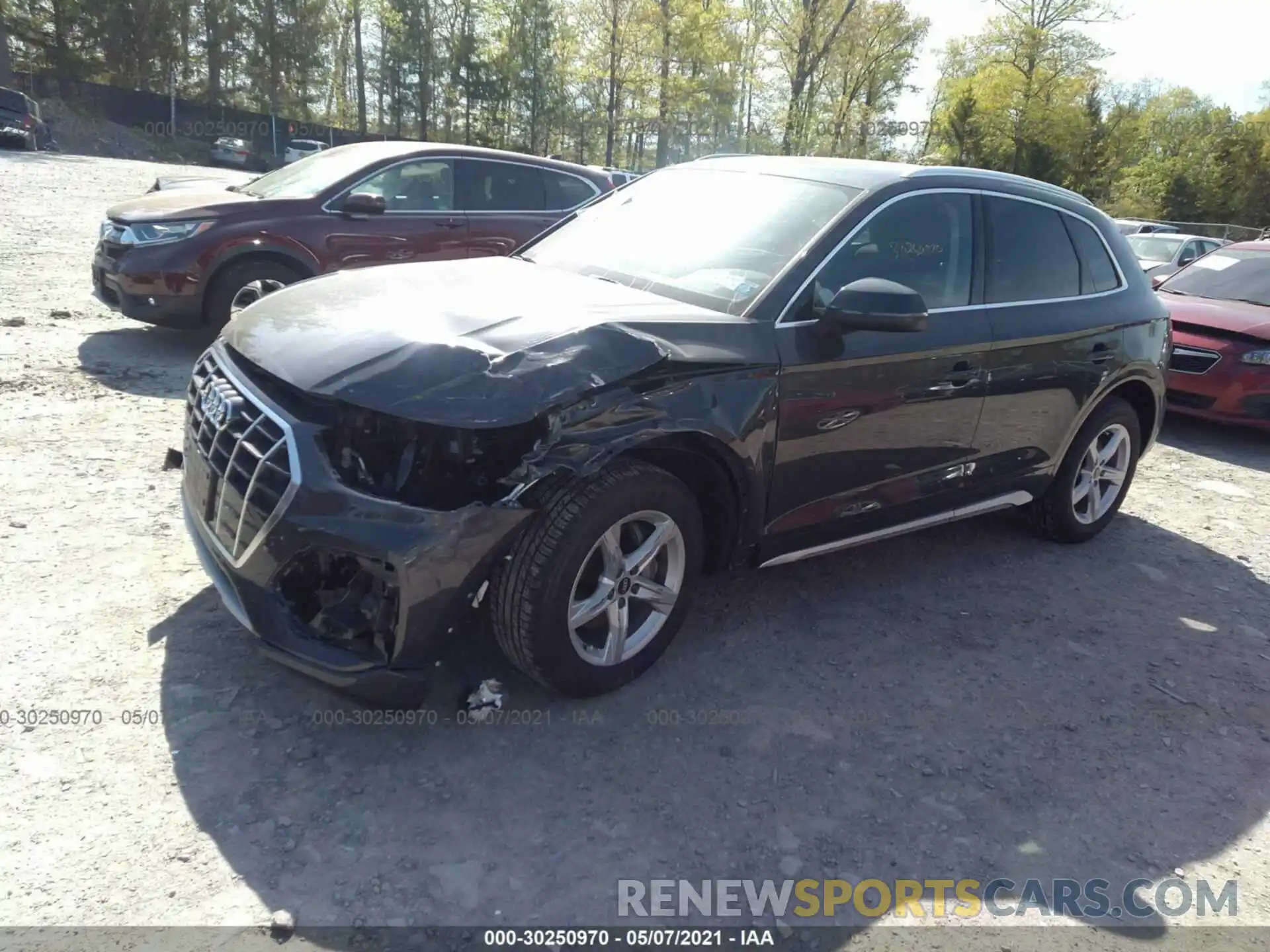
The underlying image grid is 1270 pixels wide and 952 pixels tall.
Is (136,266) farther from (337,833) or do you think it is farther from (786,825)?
(786,825)

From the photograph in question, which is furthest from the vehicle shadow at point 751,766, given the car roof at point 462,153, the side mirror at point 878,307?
the car roof at point 462,153

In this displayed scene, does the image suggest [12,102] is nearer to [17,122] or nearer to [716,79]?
[17,122]

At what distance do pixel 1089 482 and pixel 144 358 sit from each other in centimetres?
642

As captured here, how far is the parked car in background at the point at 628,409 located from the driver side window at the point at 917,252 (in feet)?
0.04

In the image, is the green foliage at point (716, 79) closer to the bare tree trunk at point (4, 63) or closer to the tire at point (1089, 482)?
the bare tree trunk at point (4, 63)

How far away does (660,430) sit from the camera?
9.77 feet

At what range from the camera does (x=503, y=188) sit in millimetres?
7977

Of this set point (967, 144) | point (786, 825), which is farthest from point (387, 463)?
point (967, 144)

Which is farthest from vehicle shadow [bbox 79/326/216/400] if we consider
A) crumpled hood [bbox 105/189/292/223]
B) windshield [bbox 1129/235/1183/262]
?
windshield [bbox 1129/235/1183/262]

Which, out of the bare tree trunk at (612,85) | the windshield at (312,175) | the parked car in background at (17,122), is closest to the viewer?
the windshield at (312,175)

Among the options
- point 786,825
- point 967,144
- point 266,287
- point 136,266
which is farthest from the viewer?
point 967,144

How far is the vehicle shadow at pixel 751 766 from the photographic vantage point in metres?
2.47

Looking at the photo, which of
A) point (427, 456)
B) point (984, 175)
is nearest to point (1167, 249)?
point (984, 175)

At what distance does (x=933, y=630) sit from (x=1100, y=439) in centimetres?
187
